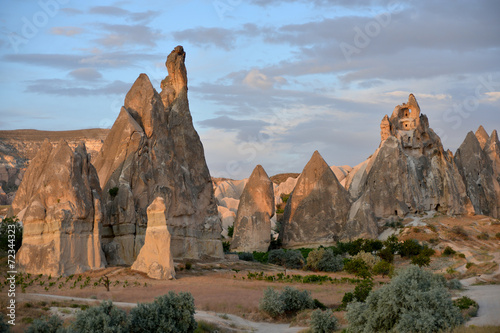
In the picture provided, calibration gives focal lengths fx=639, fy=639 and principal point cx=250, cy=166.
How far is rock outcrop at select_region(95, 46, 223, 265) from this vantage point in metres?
34.4

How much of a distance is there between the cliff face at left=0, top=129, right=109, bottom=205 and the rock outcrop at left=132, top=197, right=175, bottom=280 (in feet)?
153

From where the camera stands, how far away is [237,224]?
52.4 meters

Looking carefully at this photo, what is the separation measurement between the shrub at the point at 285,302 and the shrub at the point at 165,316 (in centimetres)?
388

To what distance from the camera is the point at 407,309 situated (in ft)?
49.8

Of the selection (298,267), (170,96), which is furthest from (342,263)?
(170,96)

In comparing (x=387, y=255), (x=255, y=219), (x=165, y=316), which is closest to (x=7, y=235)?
(x=165, y=316)

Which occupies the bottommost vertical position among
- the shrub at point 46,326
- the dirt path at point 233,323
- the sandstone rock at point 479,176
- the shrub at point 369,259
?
the dirt path at point 233,323

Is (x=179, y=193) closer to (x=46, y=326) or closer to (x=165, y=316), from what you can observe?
(x=165, y=316)

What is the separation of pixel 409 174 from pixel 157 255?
1455 inches

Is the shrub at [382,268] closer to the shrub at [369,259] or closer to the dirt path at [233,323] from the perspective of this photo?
the shrub at [369,259]

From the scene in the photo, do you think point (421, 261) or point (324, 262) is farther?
point (324, 262)

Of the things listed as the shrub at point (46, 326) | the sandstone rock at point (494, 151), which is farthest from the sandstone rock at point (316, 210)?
the shrub at point (46, 326)

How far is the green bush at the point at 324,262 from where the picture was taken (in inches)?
1558

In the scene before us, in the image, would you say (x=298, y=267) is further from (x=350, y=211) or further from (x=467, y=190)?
(x=467, y=190)
